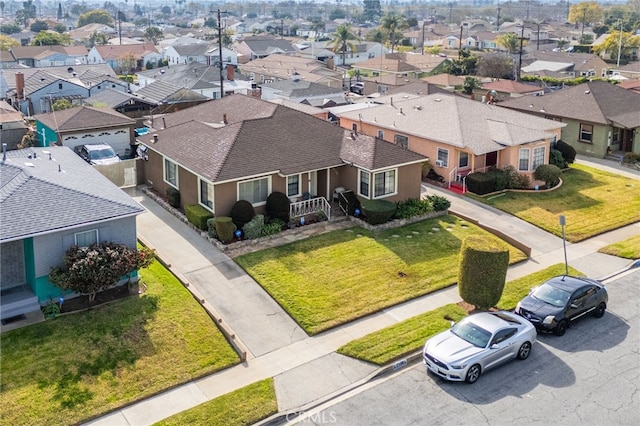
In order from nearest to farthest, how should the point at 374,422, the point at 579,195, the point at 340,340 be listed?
1. the point at 374,422
2. the point at 340,340
3. the point at 579,195

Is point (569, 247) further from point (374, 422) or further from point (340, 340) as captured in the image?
point (374, 422)

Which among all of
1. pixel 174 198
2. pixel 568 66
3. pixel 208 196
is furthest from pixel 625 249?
pixel 568 66

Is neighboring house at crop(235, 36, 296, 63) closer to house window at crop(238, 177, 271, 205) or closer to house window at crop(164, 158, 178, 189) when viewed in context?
house window at crop(164, 158, 178, 189)

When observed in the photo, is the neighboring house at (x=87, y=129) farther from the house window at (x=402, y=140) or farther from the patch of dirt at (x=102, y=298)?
the patch of dirt at (x=102, y=298)

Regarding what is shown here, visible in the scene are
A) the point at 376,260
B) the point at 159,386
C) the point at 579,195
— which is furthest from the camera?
the point at 579,195

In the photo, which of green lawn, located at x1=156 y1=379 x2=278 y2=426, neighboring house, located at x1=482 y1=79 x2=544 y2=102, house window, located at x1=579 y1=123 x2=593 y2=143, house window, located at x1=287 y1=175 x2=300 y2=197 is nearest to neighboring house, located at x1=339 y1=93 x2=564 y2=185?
house window, located at x1=579 y1=123 x2=593 y2=143

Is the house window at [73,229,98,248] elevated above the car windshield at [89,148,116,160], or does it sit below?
above

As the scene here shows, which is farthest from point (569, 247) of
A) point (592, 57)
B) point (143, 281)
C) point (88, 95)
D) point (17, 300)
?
point (592, 57)
